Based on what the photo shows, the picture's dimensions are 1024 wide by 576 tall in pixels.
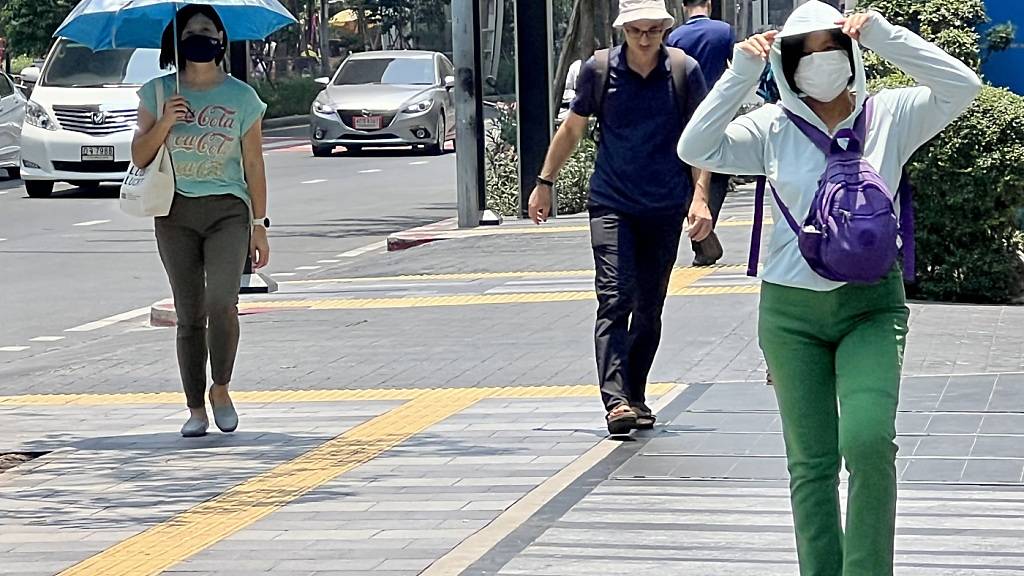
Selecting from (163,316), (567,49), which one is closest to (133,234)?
(567,49)

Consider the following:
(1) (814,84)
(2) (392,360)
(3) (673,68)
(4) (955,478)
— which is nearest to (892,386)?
(1) (814,84)

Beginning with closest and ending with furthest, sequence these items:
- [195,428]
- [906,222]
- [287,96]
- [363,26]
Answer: [906,222]
[195,428]
[287,96]
[363,26]

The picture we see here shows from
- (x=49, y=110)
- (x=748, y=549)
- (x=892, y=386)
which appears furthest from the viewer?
(x=49, y=110)

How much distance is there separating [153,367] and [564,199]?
29.5 feet

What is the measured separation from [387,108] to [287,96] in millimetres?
16507

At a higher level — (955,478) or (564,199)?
(955,478)

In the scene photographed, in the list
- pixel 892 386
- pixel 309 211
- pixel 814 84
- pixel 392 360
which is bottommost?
pixel 309 211

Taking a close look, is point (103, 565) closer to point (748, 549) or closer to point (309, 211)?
point (748, 549)

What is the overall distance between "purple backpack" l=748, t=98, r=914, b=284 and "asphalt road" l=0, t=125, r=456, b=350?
795cm

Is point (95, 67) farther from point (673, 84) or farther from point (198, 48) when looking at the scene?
point (673, 84)

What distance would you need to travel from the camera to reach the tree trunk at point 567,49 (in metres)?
20.2

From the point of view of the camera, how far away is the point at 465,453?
7.74 metres

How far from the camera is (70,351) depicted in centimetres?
1167

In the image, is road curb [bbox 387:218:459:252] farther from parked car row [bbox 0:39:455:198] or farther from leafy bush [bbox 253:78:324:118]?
leafy bush [bbox 253:78:324:118]
